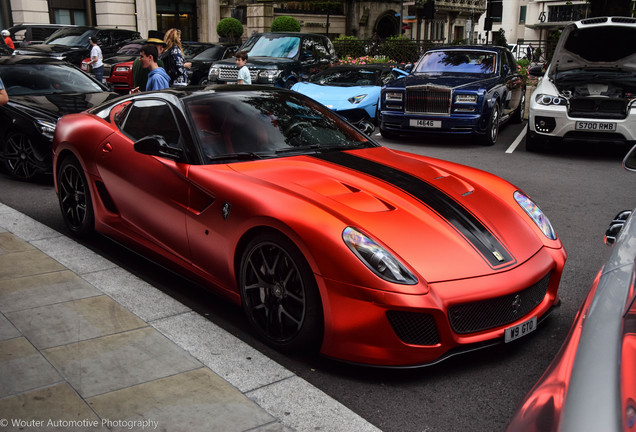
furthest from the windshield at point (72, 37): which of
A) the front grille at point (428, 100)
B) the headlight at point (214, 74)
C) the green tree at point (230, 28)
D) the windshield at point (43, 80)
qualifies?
the green tree at point (230, 28)

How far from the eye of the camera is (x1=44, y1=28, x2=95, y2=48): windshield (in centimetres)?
2144

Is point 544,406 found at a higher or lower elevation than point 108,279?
higher

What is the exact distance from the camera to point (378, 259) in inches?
129

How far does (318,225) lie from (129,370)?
1.20m

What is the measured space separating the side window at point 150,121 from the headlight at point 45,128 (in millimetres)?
3109

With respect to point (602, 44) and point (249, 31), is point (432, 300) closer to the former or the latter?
point (602, 44)

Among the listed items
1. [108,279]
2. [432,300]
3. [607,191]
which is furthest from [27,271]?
[607,191]

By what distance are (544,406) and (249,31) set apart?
131 ft

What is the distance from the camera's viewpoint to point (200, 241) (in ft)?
13.5

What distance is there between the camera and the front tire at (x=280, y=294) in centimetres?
345

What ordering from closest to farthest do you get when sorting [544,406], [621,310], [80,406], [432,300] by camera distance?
[544,406]
[621,310]
[80,406]
[432,300]

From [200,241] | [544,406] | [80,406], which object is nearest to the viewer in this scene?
[544,406]

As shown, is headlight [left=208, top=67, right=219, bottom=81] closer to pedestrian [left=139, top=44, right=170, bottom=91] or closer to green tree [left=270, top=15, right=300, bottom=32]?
pedestrian [left=139, top=44, right=170, bottom=91]

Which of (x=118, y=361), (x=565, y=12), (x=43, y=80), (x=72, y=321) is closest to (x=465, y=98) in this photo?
(x=43, y=80)
